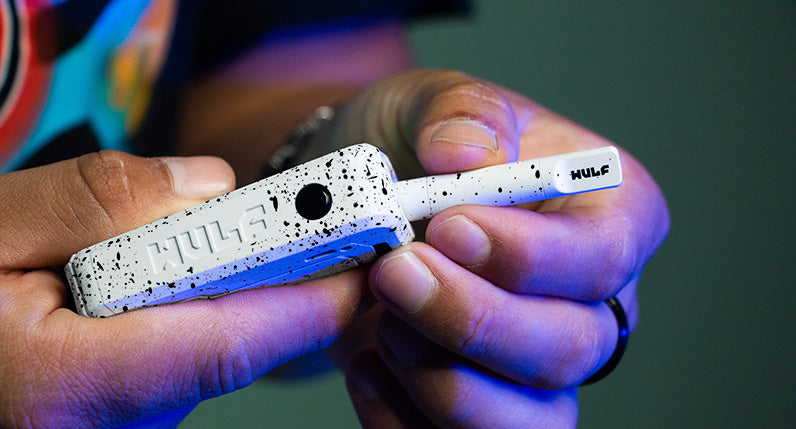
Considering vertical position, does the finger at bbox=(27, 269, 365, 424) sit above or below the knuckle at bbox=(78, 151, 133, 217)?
below

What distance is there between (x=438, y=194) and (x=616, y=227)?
21cm

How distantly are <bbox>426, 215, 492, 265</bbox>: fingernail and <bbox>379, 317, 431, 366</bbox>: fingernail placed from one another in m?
0.12

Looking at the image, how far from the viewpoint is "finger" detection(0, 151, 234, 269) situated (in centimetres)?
49


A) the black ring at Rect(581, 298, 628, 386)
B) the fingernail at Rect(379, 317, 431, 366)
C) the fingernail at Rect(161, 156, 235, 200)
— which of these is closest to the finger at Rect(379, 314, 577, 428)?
the fingernail at Rect(379, 317, 431, 366)

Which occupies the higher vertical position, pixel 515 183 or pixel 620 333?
pixel 515 183

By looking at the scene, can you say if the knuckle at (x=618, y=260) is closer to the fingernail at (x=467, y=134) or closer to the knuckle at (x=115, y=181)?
the fingernail at (x=467, y=134)

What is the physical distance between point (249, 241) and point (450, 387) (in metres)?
0.28

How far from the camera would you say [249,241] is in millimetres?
436

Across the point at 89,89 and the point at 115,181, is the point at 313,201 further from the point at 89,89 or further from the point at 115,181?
the point at 89,89

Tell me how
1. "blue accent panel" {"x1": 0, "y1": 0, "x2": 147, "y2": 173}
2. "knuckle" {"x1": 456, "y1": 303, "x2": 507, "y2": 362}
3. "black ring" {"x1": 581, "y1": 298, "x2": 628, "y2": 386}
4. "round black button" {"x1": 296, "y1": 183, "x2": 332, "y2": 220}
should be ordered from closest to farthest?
"round black button" {"x1": 296, "y1": 183, "x2": 332, "y2": 220} → "knuckle" {"x1": 456, "y1": 303, "x2": 507, "y2": 362} → "black ring" {"x1": 581, "y1": 298, "x2": 628, "y2": 386} → "blue accent panel" {"x1": 0, "y1": 0, "x2": 147, "y2": 173}

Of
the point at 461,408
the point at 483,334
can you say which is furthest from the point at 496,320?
the point at 461,408

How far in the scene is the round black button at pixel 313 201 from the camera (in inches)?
16.6

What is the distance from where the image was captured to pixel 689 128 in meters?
1.16

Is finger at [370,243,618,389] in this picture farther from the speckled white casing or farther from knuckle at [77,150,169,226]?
knuckle at [77,150,169,226]
